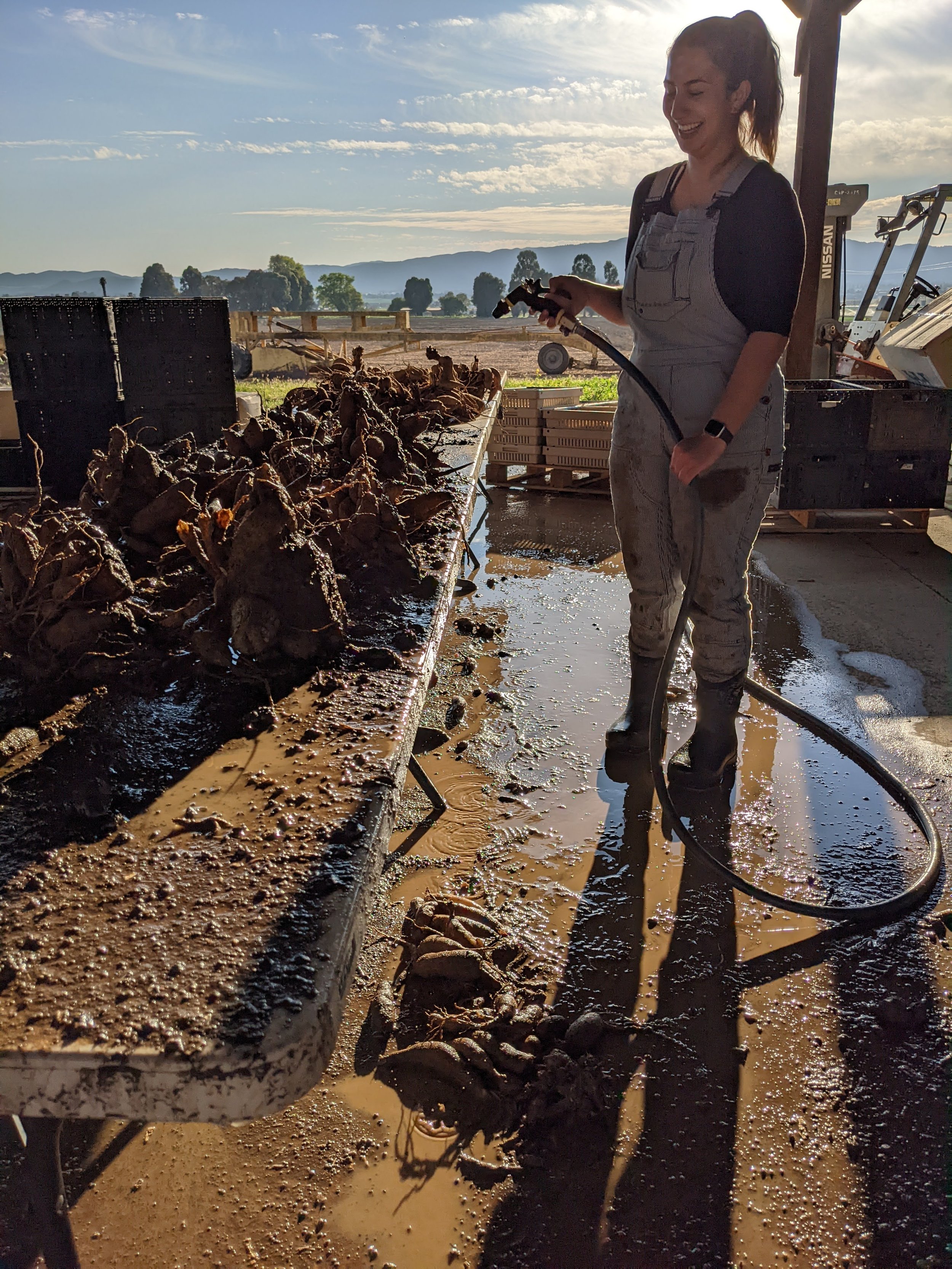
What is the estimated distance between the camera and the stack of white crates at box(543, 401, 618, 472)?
25.8ft

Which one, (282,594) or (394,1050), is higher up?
(282,594)

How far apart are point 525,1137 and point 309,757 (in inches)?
38.5

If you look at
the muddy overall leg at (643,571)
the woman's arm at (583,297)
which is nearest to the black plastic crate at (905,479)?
the muddy overall leg at (643,571)

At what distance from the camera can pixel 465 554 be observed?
627 cm

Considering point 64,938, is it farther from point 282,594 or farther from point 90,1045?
point 282,594

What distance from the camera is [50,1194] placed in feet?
4.60

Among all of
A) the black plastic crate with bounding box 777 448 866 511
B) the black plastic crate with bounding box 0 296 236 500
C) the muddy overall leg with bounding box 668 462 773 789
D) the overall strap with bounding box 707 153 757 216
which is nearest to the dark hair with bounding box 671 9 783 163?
the overall strap with bounding box 707 153 757 216

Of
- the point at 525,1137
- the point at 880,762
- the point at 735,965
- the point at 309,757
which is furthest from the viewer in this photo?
the point at 880,762

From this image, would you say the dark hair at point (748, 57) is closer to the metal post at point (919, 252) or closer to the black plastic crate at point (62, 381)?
the black plastic crate at point (62, 381)

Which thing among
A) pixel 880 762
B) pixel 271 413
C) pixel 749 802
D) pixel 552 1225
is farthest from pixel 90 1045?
pixel 271 413

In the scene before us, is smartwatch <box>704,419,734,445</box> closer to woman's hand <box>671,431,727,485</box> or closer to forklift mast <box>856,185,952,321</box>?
woman's hand <box>671,431,727,485</box>

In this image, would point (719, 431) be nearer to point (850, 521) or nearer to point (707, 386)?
point (707, 386)

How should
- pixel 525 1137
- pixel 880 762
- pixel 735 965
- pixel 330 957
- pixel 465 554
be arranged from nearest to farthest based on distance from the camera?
pixel 330 957 < pixel 525 1137 < pixel 735 965 < pixel 880 762 < pixel 465 554

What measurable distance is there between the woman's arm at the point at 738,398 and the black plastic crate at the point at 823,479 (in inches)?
166
